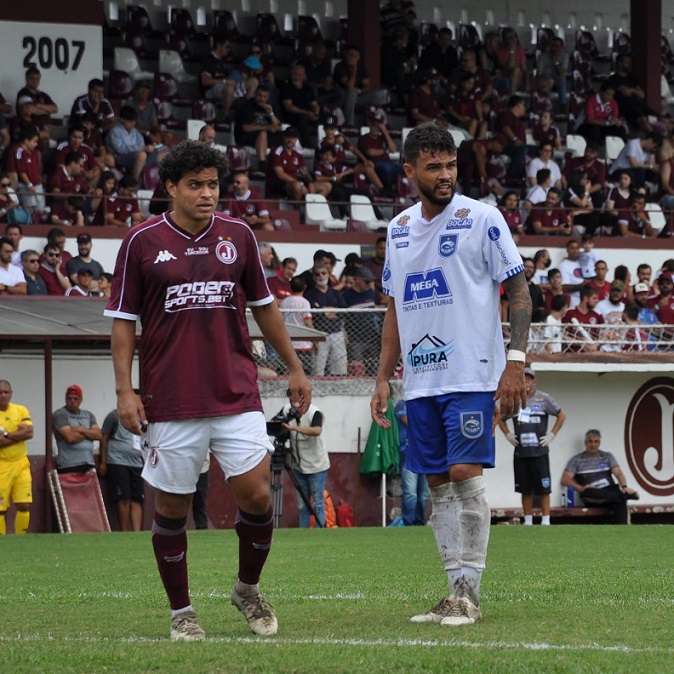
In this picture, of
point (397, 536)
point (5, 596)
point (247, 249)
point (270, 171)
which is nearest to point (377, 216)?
point (270, 171)

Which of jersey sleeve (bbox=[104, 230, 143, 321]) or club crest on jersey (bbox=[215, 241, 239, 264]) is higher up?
club crest on jersey (bbox=[215, 241, 239, 264])

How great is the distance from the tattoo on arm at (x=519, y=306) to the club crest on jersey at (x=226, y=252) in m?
1.30

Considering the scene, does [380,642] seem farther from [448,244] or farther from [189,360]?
[448,244]

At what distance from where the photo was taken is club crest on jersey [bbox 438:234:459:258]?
687cm

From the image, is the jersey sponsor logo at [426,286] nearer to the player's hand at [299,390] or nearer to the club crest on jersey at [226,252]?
the player's hand at [299,390]

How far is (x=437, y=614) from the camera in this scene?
259 inches

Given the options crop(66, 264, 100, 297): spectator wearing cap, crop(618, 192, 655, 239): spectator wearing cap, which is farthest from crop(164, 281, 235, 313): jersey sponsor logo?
crop(618, 192, 655, 239): spectator wearing cap

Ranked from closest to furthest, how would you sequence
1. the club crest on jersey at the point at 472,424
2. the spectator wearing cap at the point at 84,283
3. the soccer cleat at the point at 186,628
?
the soccer cleat at the point at 186,628, the club crest on jersey at the point at 472,424, the spectator wearing cap at the point at 84,283

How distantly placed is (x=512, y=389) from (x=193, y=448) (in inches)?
57.4

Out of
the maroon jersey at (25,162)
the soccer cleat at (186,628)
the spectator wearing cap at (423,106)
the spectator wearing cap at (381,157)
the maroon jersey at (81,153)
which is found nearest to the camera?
the soccer cleat at (186,628)

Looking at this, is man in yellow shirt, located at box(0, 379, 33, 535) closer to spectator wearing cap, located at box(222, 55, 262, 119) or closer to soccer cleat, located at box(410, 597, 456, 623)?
spectator wearing cap, located at box(222, 55, 262, 119)

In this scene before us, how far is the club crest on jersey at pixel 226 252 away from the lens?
6.26 meters

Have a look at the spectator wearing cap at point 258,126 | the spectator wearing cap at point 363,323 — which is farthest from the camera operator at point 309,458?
the spectator wearing cap at point 258,126

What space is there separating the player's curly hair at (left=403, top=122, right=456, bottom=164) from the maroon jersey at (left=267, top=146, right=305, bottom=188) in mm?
18190
